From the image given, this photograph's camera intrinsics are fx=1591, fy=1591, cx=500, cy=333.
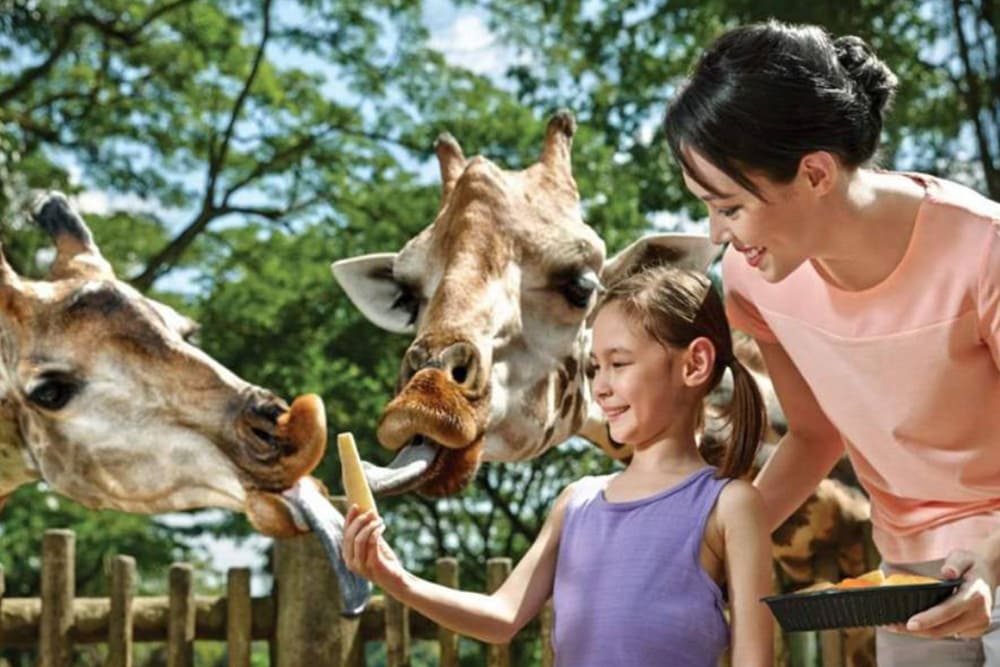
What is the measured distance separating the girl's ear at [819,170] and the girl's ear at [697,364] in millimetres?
353

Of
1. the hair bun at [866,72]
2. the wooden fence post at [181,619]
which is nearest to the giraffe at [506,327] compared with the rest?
the hair bun at [866,72]

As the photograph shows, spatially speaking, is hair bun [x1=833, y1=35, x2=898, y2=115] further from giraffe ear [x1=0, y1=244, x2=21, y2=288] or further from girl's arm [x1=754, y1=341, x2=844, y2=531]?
giraffe ear [x1=0, y1=244, x2=21, y2=288]

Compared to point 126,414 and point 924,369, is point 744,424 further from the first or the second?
point 126,414

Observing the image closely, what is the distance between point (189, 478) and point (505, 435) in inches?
32.0

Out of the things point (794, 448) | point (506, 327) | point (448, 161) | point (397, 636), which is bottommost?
point (397, 636)

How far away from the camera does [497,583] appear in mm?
5910

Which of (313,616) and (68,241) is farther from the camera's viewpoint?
(313,616)

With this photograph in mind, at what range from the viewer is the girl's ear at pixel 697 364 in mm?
2818

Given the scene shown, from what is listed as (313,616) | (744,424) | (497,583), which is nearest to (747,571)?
(744,424)

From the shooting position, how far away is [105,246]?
608 inches

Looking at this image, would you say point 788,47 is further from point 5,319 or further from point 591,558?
point 5,319

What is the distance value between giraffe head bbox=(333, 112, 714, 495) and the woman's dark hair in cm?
122

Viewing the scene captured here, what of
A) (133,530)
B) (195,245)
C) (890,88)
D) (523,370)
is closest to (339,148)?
(195,245)

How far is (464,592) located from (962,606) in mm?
900
